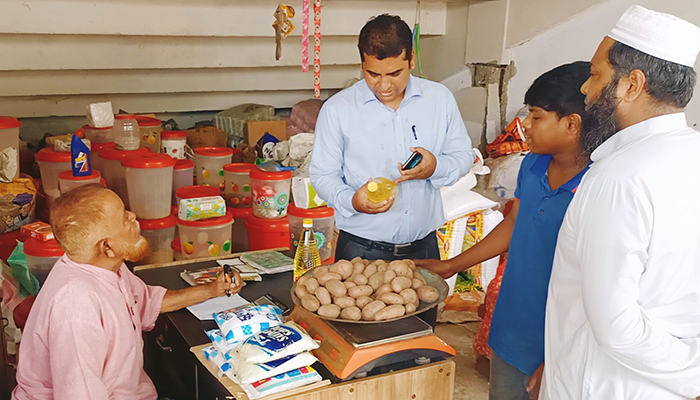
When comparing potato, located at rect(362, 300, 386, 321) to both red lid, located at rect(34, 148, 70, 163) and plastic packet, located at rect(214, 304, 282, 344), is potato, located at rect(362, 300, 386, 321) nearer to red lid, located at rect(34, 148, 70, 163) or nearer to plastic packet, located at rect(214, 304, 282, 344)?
plastic packet, located at rect(214, 304, 282, 344)

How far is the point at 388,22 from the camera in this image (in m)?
2.05

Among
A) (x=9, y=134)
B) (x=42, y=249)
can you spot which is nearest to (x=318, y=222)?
(x=42, y=249)

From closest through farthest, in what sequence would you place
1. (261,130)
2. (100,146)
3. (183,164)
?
(183,164) → (100,146) → (261,130)

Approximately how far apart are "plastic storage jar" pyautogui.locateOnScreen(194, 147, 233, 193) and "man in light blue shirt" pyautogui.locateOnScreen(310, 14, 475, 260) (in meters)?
1.84

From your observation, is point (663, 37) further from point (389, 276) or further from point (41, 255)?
point (41, 255)

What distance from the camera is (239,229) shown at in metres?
3.73

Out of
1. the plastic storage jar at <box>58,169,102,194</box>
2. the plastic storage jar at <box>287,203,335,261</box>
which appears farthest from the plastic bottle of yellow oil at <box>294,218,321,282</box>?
the plastic storage jar at <box>58,169,102,194</box>

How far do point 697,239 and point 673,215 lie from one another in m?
0.10

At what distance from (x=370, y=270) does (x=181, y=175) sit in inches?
89.7

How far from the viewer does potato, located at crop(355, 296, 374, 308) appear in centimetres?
159

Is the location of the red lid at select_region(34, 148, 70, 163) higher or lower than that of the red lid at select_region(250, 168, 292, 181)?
higher

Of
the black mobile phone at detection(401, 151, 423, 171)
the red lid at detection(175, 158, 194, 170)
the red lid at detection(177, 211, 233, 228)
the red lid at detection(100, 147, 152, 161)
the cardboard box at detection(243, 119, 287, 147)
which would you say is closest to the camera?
the black mobile phone at detection(401, 151, 423, 171)

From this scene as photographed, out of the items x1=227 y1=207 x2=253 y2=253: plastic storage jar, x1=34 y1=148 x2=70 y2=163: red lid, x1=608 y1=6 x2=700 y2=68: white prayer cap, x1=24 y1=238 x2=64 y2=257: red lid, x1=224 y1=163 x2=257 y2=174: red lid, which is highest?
x1=608 y1=6 x2=700 y2=68: white prayer cap

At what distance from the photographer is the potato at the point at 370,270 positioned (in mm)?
1745
